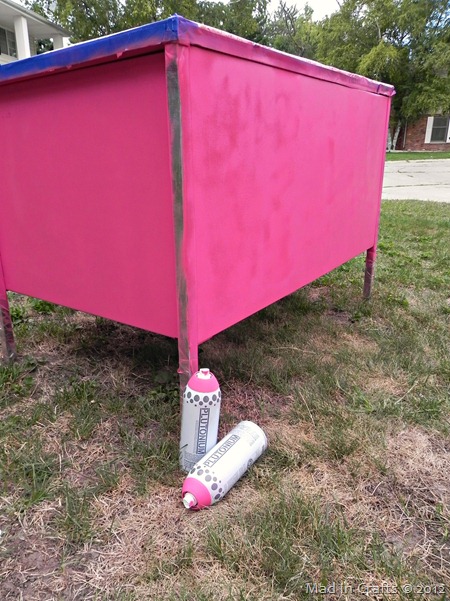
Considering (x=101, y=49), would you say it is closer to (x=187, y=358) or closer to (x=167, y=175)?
(x=167, y=175)

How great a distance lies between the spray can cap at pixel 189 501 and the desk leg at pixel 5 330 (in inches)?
55.0

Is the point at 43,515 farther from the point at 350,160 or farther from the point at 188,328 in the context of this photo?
the point at 350,160

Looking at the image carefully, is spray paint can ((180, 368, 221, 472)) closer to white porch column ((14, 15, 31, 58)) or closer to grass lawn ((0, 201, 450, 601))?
grass lawn ((0, 201, 450, 601))

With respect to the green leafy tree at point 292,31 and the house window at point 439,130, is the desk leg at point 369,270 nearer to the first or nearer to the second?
the house window at point 439,130

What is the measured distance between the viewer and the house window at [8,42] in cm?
1730

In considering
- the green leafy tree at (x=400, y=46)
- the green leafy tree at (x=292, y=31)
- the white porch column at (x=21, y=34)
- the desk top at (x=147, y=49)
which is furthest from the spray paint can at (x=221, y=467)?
the green leafy tree at (x=292, y=31)

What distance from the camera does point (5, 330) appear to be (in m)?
2.37

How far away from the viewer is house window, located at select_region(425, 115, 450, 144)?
27.6 meters

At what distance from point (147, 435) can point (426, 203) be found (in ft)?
24.3

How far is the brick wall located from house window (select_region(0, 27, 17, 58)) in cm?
2146

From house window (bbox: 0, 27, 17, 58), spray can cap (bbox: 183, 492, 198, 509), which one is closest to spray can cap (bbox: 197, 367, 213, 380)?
spray can cap (bbox: 183, 492, 198, 509)

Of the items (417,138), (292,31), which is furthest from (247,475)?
(292,31)

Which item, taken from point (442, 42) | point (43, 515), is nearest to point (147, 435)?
point (43, 515)

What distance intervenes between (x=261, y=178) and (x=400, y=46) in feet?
92.0
